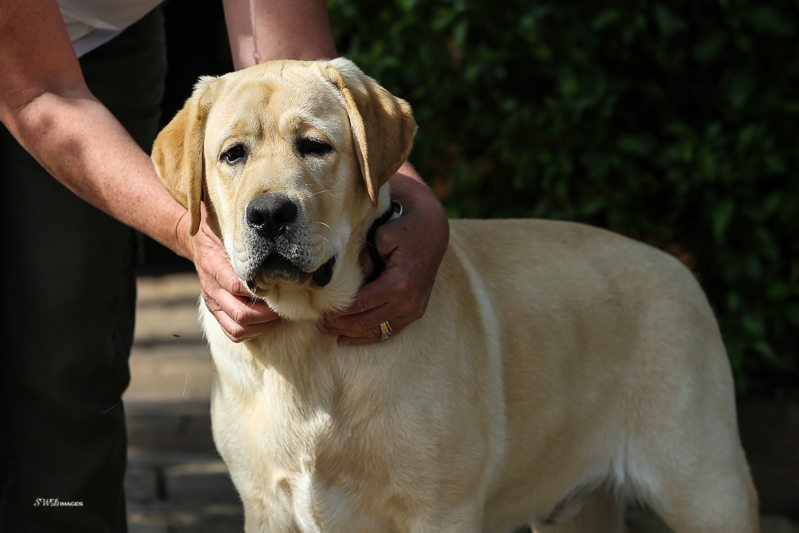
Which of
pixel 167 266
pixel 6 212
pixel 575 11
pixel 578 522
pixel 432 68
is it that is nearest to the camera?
pixel 6 212

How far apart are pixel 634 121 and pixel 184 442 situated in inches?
127

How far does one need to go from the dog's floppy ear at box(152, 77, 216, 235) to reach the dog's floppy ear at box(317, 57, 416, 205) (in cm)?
34

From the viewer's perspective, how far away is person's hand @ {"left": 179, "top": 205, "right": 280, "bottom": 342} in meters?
2.09

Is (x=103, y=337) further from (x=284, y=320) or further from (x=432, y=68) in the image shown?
(x=432, y=68)

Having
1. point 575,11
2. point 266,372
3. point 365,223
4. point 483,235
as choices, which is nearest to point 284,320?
point 266,372

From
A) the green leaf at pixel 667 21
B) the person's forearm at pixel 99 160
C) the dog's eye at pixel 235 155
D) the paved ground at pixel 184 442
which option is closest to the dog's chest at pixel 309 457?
the person's forearm at pixel 99 160

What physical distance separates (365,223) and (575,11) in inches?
79.3

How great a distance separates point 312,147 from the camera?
6.82 feet

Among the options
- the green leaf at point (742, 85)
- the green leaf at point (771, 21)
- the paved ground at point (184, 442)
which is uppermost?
the green leaf at point (771, 21)

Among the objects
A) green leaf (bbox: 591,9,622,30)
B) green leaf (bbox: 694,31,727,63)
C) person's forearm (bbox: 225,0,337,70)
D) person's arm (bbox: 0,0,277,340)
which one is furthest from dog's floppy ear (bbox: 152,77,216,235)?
green leaf (bbox: 694,31,727,63)

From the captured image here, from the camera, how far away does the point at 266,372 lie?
221 cm

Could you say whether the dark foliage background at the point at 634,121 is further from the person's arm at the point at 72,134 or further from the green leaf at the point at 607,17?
the person's arm at the point at 72,134

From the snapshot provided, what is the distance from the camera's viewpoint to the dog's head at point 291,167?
1.93m

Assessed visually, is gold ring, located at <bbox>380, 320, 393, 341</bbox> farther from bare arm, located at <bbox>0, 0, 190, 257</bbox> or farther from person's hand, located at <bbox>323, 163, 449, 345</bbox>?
bare arm, located at <bbox>0, 0, 190, 257</bbox>
